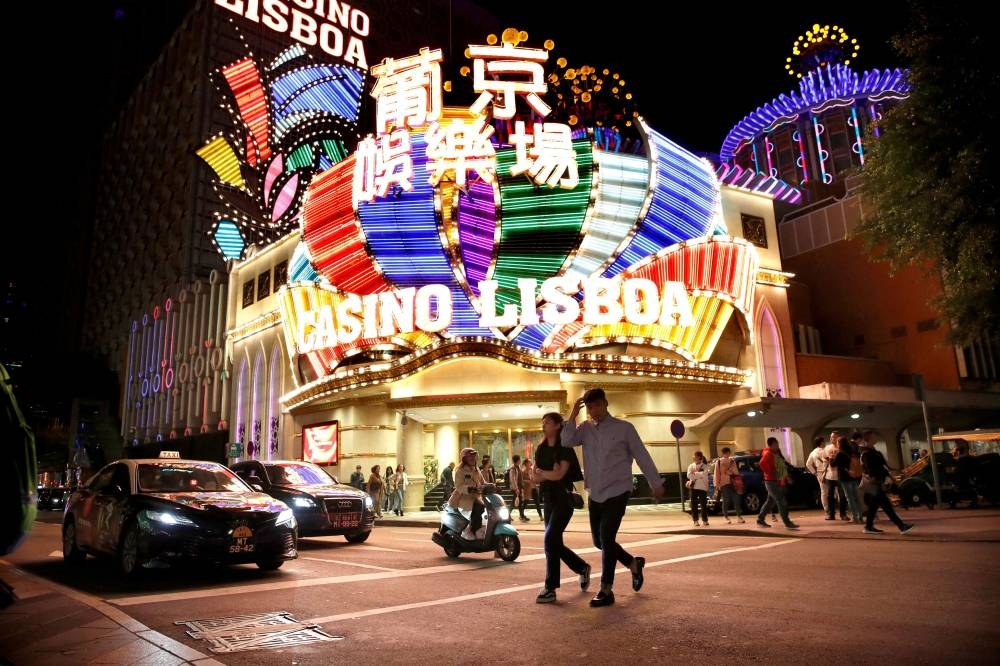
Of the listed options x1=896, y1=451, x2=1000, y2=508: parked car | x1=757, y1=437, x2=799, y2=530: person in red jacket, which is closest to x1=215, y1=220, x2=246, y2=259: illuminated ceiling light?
x1=896, y1=451, x2=1000, y2=508: parked car

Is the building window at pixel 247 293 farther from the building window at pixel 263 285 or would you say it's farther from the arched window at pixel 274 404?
the arched window at pixel 274 404

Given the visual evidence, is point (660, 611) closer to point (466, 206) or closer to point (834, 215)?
point (466, 206)

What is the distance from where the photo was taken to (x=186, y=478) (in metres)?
9.89

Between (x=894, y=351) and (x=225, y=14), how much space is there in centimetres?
5585

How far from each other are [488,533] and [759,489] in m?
10.6

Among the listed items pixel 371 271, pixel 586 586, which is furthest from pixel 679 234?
pixel 586 586

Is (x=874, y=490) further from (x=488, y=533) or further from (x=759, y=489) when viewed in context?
(x=759, y=489)

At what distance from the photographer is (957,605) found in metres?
5.55

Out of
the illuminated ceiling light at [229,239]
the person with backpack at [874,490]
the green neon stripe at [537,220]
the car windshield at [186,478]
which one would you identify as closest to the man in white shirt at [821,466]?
the person with backpack at [874,490]

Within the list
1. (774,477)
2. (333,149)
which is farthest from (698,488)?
(333,149)

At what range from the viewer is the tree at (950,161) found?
37.9 feet

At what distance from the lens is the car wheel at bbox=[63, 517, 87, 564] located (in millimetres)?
10383

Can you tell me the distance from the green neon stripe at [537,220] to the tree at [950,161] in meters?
11.3

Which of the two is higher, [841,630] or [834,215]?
[834,215]
